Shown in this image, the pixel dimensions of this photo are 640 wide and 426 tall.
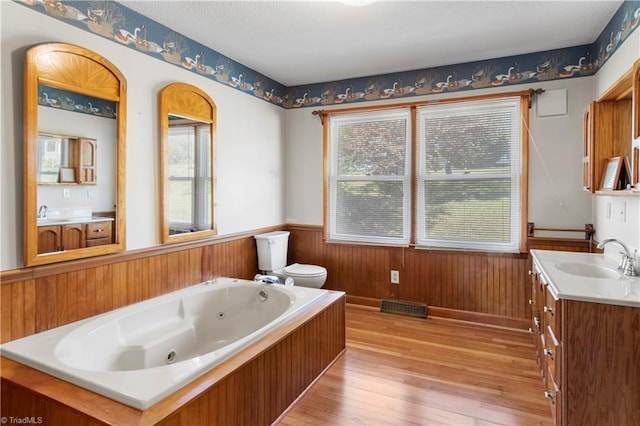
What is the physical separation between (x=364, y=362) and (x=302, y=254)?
67.6 inches

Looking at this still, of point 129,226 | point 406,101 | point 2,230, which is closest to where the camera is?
point 2,230

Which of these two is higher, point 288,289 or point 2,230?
point 2,230

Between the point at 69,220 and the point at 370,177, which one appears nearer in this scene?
the point at 69,220

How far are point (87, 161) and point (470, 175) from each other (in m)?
3.02

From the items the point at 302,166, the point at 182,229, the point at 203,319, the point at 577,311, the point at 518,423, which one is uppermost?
the point at 302,166

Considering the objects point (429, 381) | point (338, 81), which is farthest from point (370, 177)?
point (429, 381)

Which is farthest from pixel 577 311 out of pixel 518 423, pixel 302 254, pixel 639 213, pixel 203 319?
pixel 302 254

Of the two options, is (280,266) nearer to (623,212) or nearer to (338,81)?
(338,81)

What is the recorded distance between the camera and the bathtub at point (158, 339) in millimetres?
1411

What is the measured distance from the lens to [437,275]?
11.3ft

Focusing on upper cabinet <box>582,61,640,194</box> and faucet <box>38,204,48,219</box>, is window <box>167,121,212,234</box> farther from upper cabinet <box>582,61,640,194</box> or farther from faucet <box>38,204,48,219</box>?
upper cabinet <box>582,61,640,194</box>

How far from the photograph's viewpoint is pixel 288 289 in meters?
2.70

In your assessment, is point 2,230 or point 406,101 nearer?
point 2,230

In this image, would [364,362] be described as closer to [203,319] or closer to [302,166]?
[203,319]
